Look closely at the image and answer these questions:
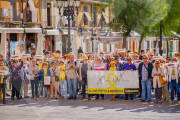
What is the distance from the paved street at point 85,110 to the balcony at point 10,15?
2014 cm

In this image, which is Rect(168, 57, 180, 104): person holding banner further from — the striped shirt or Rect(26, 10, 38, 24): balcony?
Rect(26, 10, 38, 24): balcony

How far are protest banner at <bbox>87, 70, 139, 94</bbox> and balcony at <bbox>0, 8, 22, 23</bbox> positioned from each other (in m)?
20.2

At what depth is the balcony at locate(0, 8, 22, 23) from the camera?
35.6m

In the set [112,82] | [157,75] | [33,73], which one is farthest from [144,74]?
[33,73]

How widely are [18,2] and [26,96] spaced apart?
21.5 metres

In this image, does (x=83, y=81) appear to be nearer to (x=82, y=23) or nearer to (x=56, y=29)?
(x=56, y=29)

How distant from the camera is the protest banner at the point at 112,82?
16.4 m

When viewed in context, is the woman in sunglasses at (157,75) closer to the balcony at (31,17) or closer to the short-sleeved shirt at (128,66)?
the short-sleeved shirt at (128,66)

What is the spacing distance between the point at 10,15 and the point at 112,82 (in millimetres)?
21501

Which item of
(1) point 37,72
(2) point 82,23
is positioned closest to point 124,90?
(1) point 37,72

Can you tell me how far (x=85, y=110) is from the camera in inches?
544

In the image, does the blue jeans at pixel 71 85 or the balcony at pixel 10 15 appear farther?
the balcony at pixel 10 15

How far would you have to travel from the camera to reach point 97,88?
16594 millimetres

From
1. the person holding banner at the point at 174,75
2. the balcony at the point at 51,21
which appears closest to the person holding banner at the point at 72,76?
the person holding banner at the point at 174,75
